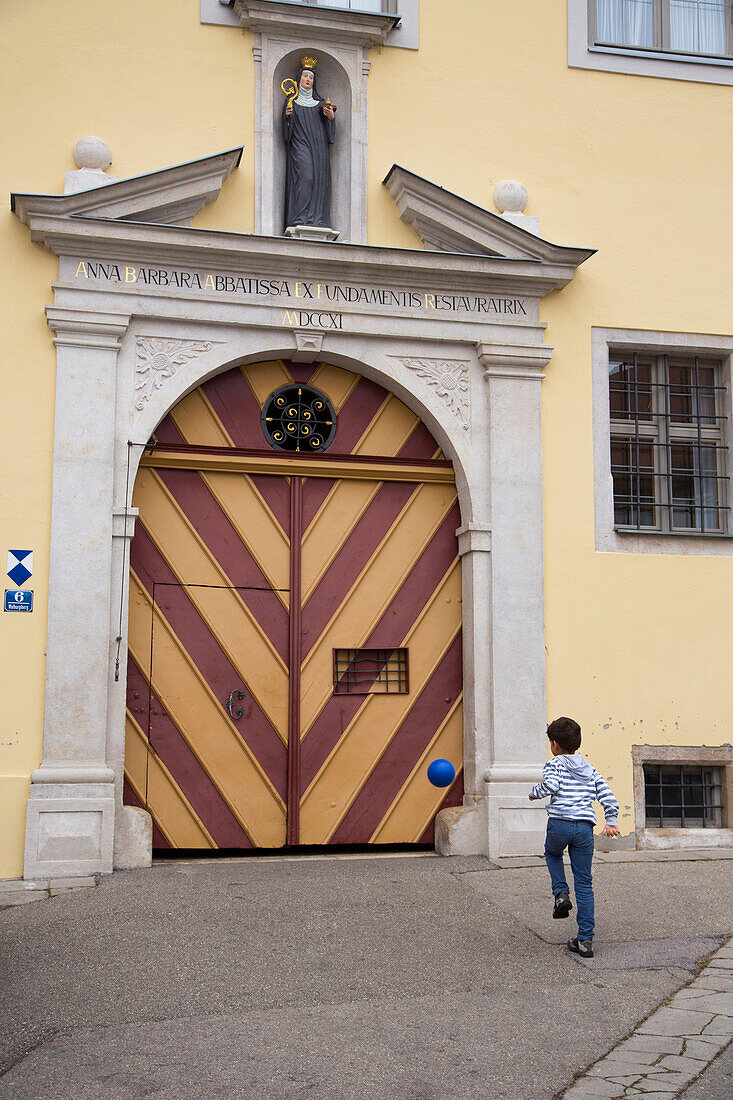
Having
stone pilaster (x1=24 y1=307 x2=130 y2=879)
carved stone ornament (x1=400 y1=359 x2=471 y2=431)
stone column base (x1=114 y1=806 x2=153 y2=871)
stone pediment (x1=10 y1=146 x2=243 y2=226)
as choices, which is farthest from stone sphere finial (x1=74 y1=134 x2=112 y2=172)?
stone column base (x1=114 y1=806 x2=153 y2=871)

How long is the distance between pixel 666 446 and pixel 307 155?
352 centimetres

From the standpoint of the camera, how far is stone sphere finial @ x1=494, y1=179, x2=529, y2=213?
8664 millimetres

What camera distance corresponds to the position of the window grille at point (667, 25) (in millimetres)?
9336

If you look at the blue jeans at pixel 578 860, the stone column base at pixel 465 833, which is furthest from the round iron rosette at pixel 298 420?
the blue jeans at pixel 578 860

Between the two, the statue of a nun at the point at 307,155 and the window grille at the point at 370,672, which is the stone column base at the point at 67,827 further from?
the statue of a nun at the point at 307,155

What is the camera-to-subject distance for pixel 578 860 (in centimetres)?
574

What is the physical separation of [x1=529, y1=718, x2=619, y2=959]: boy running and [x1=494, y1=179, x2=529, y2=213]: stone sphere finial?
4.43 m

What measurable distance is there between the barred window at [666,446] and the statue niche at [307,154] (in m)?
2.58

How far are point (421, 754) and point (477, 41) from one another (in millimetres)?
5448

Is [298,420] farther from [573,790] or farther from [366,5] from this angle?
[573,790]

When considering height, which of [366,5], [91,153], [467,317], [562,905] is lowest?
[562,905]

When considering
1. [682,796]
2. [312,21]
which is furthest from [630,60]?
[682,796]

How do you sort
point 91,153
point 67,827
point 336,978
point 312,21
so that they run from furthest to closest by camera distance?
point 312,21 < point 91,153 < point 67,827 < point 336,978

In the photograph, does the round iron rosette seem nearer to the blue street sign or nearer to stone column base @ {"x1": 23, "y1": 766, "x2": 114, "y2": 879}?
the blue street sign
